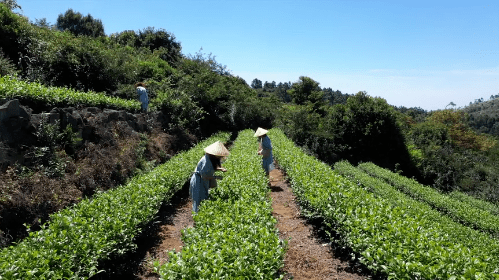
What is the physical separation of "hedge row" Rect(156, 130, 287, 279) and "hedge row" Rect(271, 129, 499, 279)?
123cm

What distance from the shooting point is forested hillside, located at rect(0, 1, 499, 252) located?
7012 millimetres

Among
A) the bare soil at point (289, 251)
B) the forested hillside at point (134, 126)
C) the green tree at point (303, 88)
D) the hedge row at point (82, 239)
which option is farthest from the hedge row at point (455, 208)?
the green tree at point (303, 88)

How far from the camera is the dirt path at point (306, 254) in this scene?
4.75 m

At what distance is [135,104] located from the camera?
12953mm

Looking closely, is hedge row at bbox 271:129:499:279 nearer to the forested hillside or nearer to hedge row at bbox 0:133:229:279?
hedge row at bbox 0:133:229:279

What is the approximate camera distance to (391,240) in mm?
3924

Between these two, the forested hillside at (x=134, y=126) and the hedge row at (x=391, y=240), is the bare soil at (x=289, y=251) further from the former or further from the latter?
the forested hillside at (x=134, y=126)

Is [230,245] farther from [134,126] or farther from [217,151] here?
[134,126]

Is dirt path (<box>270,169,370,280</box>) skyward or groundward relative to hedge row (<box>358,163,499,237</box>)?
skyward

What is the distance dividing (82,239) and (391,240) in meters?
4.21

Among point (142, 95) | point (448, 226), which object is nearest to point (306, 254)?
point (448, 226)

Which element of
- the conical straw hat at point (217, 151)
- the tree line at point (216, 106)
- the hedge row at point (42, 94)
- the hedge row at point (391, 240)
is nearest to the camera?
the hedge row at point (391, 240)

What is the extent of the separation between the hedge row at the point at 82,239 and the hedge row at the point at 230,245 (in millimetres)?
984

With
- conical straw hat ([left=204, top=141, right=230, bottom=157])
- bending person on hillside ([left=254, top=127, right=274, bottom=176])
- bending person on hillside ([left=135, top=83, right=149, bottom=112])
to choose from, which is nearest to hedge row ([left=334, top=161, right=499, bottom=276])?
bending person on hillside ([left=254, top=127, right=274, bottom=176])
